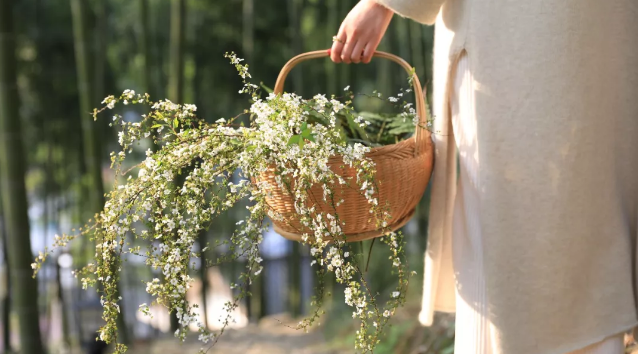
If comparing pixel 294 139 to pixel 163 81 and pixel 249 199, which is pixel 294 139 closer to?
pixel 249 199

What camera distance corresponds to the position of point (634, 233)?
121 centimetres

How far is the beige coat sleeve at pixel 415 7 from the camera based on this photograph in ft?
4.12

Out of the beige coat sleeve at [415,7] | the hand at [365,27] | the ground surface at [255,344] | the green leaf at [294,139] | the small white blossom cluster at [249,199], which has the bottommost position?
the ground surface at [255,344]

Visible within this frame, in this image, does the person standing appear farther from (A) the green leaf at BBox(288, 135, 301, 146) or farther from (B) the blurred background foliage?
(B) the blurred background foliage

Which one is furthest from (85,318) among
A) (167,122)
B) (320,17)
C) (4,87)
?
(167,122)

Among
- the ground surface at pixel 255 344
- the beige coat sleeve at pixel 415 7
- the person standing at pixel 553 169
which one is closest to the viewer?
the person standing at pixel 553 169

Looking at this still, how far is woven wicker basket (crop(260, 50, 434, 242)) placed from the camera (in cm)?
123

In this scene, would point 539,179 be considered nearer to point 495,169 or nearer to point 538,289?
point 495,169

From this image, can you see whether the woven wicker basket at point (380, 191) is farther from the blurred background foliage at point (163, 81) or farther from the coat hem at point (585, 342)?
the blurred background foliage at point (163, 81)

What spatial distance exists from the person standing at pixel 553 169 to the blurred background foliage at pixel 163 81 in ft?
7.19

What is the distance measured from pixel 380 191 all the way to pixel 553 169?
33 cm

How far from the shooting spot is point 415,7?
1261mm

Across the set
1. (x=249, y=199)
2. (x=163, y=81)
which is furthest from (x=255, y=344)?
(x=249, y=199)

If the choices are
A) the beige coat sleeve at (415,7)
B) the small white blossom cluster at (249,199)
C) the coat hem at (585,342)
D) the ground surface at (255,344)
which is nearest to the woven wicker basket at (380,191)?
the small white blossom cluster at (249,199)
